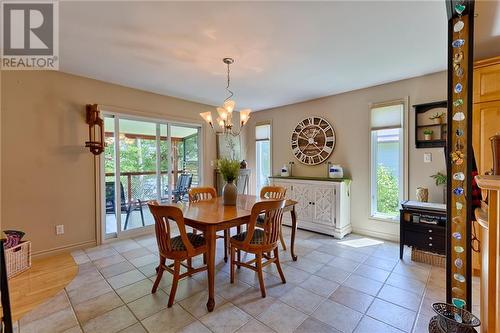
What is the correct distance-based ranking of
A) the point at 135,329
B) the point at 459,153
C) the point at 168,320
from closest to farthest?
1. the point at 459,153
2. the point at 135,329
3. the point at 168,320

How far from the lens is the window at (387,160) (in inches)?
138

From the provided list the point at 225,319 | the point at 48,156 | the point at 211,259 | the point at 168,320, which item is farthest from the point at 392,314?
the point at 48,156

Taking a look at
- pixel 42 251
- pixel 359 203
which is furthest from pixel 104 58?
pixel 359 203

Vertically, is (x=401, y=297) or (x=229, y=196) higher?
(x=229, y=196)

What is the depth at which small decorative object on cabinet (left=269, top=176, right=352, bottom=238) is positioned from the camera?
3744 mm

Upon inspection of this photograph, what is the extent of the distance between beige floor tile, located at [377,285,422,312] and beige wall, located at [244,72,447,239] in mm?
1534

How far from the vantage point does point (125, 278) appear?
8.20 feet

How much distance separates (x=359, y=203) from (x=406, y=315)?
219cm

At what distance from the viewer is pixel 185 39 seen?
227 cm

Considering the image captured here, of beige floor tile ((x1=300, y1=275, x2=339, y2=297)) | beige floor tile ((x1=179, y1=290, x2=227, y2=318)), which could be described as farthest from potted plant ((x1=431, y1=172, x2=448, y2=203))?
beige floor tile ((x1=179, y1=290, x2=227, y2=318))

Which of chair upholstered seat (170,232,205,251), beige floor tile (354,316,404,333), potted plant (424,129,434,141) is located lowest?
beige floor tile (354,316,404,333)

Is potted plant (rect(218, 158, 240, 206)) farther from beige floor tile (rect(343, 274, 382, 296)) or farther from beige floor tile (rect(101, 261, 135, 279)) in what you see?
beige floor tile (rect(343, 274, 382, 296))

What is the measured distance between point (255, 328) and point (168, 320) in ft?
2.35

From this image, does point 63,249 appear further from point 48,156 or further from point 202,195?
point 202,195
